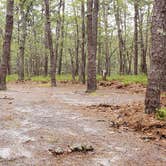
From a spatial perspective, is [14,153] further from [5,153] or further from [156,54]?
[156,54]

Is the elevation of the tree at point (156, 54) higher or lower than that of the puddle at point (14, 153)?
higher

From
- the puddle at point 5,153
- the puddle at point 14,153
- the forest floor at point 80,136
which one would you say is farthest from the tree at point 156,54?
the puddle at point 5,153

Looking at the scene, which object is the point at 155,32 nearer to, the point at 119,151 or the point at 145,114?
the point at 145,114

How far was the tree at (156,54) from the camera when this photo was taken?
24.5 feet

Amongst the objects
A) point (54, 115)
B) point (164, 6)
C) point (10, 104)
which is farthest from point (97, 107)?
point (164, 6)

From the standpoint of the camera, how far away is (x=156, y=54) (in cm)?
751

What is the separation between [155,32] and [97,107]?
9.34 feet

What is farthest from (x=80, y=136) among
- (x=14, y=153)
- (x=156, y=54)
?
(x=156, y=54)

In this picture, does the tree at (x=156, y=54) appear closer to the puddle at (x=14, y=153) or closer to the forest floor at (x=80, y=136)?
the forest floor at (x=80, y=136)

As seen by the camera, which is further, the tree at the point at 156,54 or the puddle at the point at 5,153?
the tree at the point at 156,54

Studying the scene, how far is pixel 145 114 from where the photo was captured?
746cm

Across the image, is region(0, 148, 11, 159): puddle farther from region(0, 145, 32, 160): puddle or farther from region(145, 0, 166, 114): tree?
region(145, 0, 166, 114): tree

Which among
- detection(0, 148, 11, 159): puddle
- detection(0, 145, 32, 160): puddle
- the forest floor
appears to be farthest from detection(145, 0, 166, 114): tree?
detection(0, 148, 11, 159): puddle

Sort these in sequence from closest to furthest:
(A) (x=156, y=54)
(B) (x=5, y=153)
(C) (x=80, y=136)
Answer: (B) (x=5, y=153)
(C) (x=80, y=136)
(A) (x=156, y=54)
